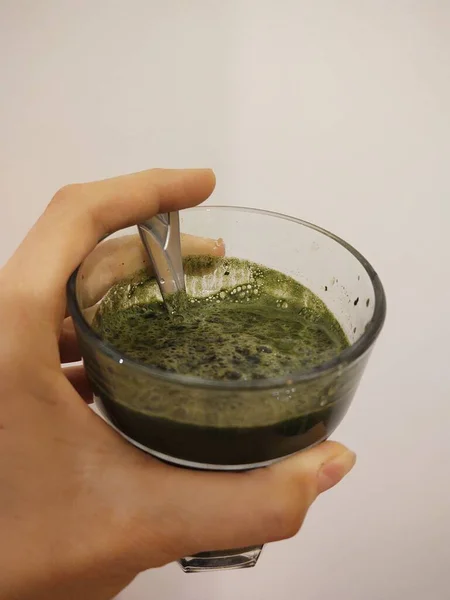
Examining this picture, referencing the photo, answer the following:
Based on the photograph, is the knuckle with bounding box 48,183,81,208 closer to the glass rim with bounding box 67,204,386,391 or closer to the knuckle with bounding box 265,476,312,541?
the glass rim with bounding box 67,204,386,391

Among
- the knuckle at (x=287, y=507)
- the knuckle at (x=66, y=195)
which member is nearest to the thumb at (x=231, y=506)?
the knuckle at (x=287, y=507)

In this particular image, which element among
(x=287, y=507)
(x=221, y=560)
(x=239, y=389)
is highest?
(x=239, y=389)

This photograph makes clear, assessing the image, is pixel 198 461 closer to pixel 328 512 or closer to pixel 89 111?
pixel 328 512

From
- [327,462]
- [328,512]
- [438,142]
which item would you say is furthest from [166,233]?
[438,142]

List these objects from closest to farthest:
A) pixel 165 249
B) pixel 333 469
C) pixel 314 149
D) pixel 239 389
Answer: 1. pixel 239 389
2. pixel 333 469
3. pixel 165 249
4. pixel 314 149

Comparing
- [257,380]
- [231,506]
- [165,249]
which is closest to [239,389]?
[257,380]

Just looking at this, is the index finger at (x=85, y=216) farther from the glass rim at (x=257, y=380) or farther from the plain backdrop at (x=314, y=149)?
the plain backdrop at (x=314, y=149)

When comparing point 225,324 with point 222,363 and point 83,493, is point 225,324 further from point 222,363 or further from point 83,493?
point 83,493
